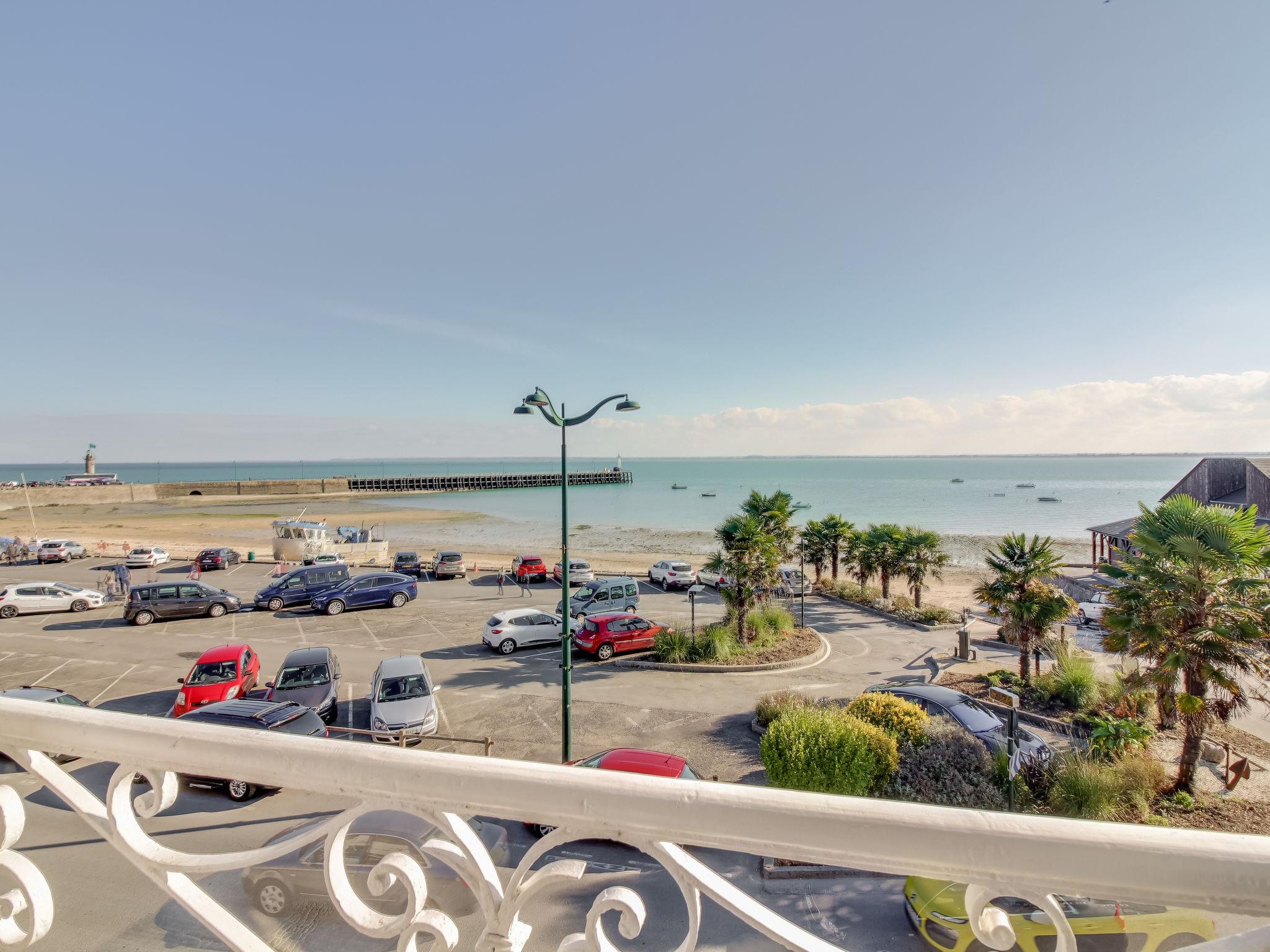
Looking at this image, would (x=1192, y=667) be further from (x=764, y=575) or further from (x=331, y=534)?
(x=331, y=534)

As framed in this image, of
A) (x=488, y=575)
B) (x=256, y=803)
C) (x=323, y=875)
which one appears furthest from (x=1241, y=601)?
(x=488, y=575)

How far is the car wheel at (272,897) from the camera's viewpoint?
1.85 meters

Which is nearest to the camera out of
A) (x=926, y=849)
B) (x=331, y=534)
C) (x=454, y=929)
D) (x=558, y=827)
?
(x=926, y=849)

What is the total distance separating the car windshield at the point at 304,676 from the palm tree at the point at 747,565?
12.5 m

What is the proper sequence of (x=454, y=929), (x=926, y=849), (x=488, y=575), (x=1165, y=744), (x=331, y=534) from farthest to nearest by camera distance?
(x=331, y=534) → (x=488, y=575) → (x=1165, y=744) → (x=454, y=929) → (x=926, y=849)

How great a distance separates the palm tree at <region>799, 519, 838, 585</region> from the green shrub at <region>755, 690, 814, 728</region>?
20.0 metres

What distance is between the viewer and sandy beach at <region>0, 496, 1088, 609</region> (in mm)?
47781

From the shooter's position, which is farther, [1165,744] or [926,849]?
[1165,744]

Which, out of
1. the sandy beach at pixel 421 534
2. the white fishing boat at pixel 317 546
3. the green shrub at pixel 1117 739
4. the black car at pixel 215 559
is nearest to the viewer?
the green shrub at pixel 1117 739

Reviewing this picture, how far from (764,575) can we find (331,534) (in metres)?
36.0

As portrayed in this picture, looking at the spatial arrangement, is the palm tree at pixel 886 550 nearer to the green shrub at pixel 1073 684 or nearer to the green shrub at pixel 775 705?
the green shrub at pixel 1073 684

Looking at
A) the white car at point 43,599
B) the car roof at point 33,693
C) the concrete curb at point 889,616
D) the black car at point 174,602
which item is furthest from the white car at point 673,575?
the white car at point 43,599

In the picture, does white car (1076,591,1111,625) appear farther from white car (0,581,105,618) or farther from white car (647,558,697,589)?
white car (0,581,105,618)

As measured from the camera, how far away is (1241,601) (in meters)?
10.8
